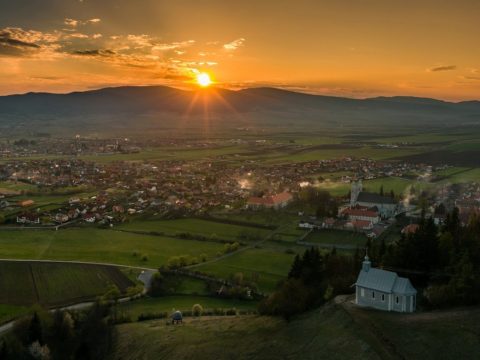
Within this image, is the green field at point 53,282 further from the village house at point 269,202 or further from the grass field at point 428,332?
the village house at point 269,202

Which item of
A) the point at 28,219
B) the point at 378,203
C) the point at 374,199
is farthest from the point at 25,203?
the point at 378,203

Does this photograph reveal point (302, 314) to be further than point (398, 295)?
Yes

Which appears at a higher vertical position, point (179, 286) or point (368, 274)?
point (368, 274)

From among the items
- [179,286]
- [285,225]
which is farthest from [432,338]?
[285,225]

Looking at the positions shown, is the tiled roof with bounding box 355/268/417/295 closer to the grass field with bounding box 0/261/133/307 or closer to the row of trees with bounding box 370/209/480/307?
the row of trees with bounding box 370/209/480/307

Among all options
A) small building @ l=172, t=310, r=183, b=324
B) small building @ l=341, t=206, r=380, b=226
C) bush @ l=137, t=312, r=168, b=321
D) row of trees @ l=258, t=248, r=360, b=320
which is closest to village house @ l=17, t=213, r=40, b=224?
bush @ l=137, t=312, r=168, b=321

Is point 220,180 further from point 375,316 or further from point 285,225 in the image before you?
point 375,316
